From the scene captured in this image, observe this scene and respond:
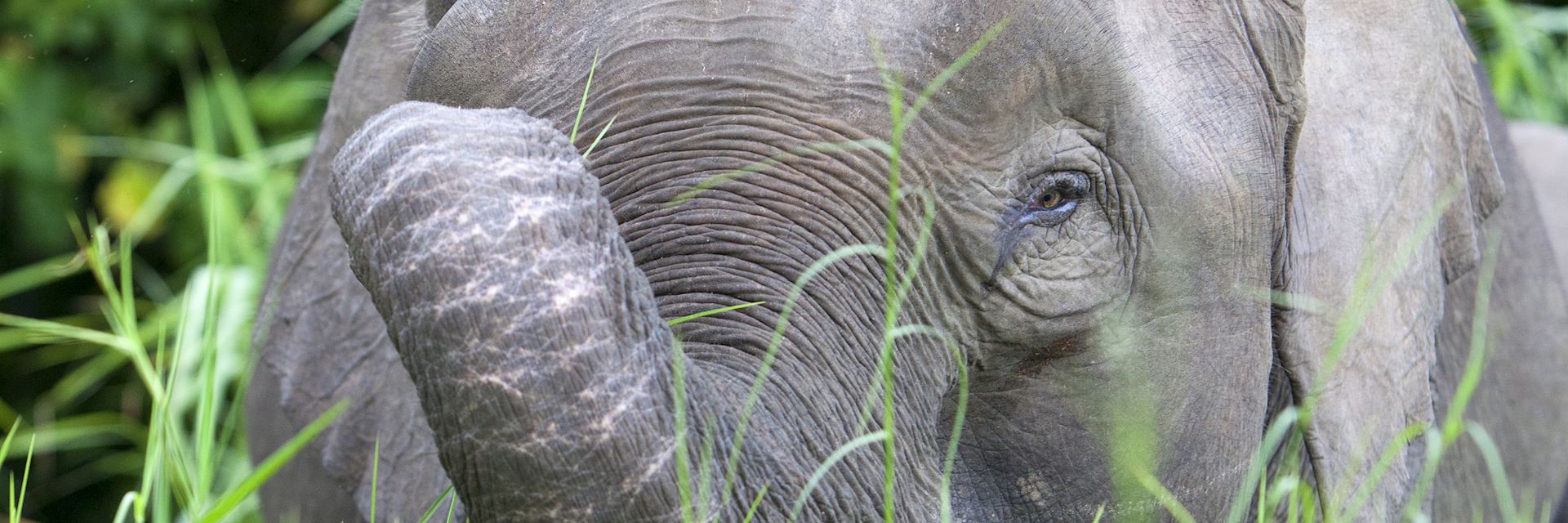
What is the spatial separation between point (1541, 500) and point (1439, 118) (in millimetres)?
1353

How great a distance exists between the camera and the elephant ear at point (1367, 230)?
192 cm

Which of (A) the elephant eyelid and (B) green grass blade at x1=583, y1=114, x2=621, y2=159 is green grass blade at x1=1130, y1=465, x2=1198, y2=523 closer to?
(A) the elephant eyelid

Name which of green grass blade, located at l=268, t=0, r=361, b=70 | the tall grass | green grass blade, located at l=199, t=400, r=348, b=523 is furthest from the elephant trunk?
green grass blade, located at l=268, t=0, r=361, b=70

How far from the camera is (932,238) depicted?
66.4 inches

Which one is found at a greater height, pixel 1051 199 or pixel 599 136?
pixel 599 136

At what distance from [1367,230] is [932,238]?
55 centimetres

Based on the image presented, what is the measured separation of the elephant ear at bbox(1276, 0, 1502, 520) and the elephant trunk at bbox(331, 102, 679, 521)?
856 millimetres

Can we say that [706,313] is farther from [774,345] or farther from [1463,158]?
[1463,158]

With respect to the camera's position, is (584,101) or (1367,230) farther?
(1367,230)

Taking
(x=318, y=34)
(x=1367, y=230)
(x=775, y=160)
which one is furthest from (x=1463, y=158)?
(x=318, y=34)

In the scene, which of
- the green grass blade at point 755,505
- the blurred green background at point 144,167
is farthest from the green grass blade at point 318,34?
the green grass blade at point 755,505

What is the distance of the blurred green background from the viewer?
381cm

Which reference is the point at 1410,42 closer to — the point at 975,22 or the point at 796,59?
the point at 975,22

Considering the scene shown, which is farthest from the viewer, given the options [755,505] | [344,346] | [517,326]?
[344,346]
